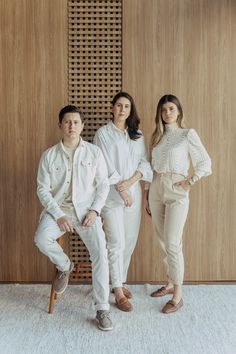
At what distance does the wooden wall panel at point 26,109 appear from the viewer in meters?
3.86

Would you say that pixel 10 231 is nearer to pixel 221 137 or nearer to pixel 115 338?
pixel 115 338

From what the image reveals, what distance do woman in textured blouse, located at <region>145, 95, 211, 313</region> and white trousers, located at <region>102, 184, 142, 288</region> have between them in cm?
26

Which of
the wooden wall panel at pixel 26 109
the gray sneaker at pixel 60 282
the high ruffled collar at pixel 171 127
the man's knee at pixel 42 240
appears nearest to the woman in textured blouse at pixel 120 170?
the high ruffled collar at pixel 171 127

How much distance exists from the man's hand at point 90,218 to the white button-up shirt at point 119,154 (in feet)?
0.99

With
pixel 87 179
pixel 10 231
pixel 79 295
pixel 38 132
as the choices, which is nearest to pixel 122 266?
pixel 79 295

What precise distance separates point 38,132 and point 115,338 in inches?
72.7

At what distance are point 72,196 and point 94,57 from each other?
1273mm

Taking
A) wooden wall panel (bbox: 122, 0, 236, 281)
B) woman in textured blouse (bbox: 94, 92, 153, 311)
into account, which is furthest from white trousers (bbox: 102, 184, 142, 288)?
wooden wall panel (bbox: 122, 0, 236, 281)

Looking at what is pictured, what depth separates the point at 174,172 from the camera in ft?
11.3

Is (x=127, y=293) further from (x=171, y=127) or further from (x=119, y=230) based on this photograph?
(x=171, y=127)

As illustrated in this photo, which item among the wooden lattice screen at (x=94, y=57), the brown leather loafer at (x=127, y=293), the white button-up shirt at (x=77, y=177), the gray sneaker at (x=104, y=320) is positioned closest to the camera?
the gray sneaker at (x=104, y=320)

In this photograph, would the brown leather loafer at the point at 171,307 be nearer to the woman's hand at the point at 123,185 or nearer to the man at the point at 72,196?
the man at the point at 72,196

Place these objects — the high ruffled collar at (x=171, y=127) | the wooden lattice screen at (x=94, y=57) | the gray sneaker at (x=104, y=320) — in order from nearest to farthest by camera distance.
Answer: the gray sneaker at (x=104, y=320) → the high ruffled collar at (x=171, y=127) → the wooden lattice screen at (x=94, y=57)

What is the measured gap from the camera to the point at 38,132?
3943 millimetres
